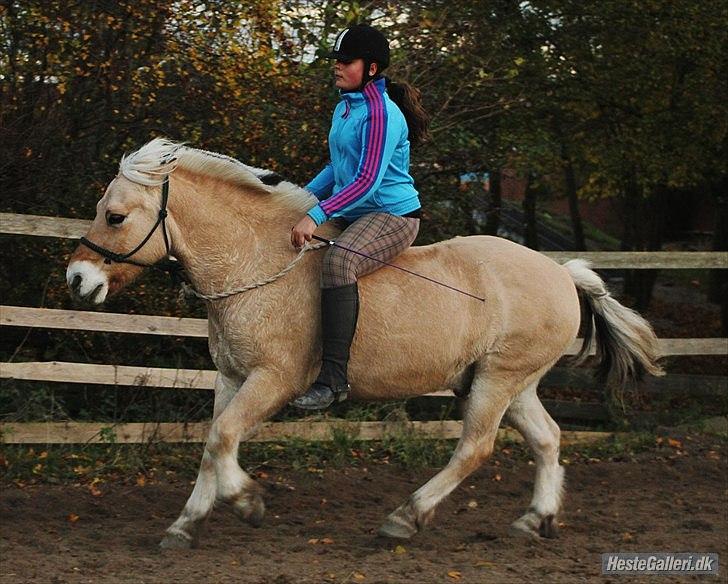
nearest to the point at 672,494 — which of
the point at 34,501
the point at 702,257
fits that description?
the point at 702,257

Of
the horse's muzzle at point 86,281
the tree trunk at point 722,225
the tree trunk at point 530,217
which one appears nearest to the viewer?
the horse's muzzle at point 86,281

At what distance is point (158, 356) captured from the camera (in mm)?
8438

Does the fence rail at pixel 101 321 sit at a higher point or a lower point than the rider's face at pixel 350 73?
lower

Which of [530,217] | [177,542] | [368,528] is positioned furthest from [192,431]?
[530,217]

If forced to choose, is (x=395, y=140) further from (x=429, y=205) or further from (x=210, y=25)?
(x=429, y=205)

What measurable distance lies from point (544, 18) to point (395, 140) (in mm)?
7939

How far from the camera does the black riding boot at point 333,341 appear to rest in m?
5.34

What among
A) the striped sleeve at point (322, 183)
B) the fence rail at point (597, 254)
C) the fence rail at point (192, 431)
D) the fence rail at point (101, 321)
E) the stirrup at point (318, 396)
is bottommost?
the fence rail at point (192, 431)

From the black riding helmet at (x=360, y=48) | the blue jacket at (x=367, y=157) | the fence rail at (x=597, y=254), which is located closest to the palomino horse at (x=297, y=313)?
the blue jacket at (x=367, y=157)

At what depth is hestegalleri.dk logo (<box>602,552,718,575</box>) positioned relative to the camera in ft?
17.8

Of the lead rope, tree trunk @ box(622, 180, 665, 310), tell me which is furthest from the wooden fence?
tree trunk @ box(622, 180, 665, 310)

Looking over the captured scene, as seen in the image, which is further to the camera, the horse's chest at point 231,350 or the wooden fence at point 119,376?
the wooden fence at point 119,376

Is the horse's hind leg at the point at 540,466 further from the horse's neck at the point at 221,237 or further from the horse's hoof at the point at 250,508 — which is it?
the horse's neck at the point at 221,237

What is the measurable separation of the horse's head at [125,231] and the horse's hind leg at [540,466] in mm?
2448
